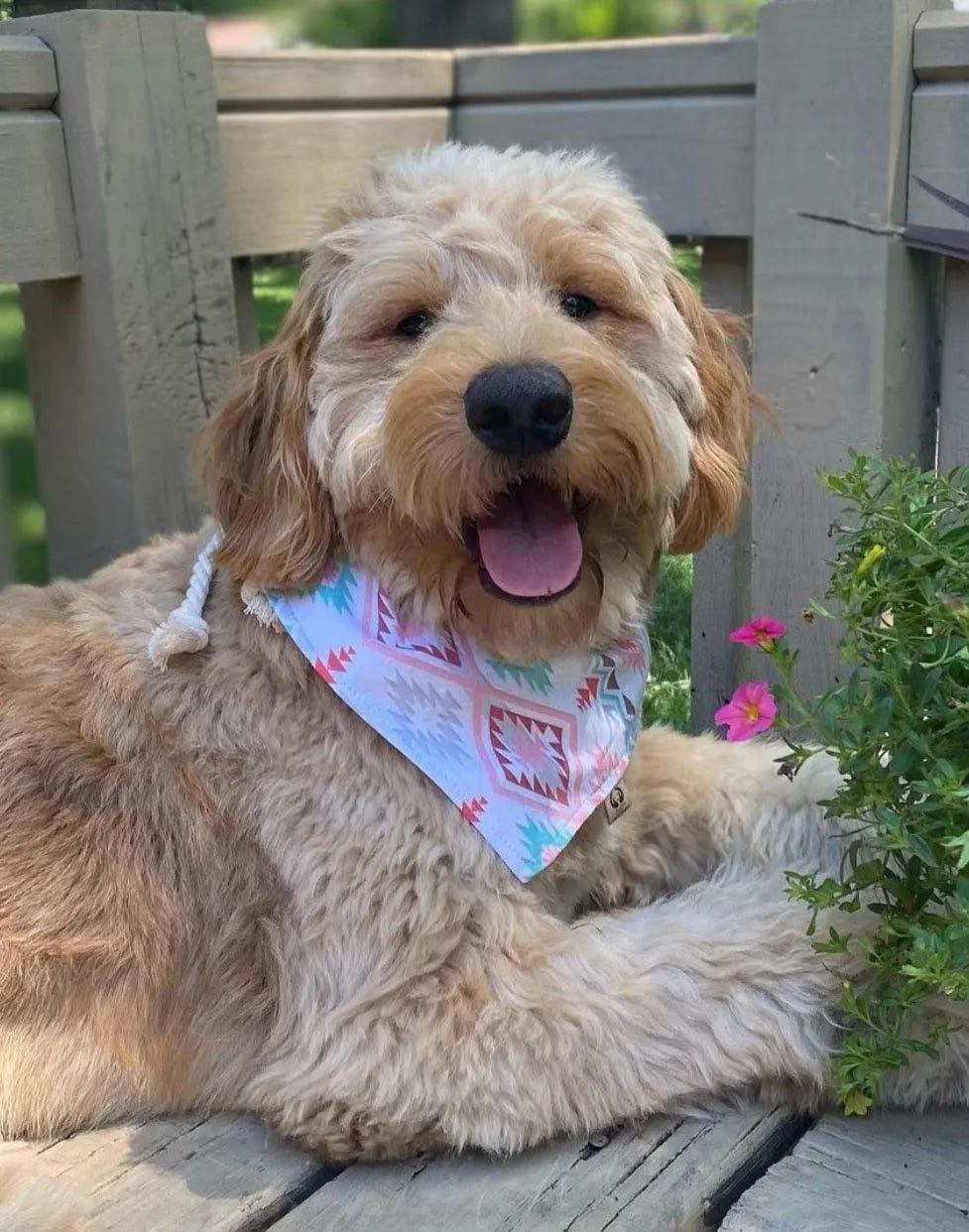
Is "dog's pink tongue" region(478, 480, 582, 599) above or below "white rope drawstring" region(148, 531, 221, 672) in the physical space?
above

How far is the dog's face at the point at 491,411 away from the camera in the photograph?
2.09 meters

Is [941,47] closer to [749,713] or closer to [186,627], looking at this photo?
[749,713]

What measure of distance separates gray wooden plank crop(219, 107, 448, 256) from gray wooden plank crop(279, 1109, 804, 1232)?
Answer: 7.34 ft

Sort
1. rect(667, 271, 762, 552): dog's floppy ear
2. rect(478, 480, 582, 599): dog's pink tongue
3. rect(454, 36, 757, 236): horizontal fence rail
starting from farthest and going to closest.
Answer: rect(454, 36, 757, 236): horizontal fence rail → rect(667, 271, 762, 552): dog's floppy ear → rect(478, 480, 582, 599): dog's pink tongue

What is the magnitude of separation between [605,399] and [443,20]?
11.9 ft

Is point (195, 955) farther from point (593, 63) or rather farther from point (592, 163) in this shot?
point (593, 63)

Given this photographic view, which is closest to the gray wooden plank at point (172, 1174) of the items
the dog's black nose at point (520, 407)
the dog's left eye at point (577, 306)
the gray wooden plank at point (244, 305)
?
the dog's black nose at point (520, 407)

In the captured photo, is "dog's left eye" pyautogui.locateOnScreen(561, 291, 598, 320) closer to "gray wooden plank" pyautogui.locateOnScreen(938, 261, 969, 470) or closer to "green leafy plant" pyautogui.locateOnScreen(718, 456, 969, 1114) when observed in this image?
"green leafy plant" pyautogui.locateOnScreen(718, 456, 969, 1114)

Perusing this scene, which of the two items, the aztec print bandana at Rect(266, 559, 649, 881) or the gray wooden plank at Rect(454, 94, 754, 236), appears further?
the gray wooden plank at Rect(454, 94, 754, 236)

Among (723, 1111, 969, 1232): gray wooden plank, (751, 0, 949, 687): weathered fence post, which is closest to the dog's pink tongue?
(751, 0, 949, 687): weathered fence post

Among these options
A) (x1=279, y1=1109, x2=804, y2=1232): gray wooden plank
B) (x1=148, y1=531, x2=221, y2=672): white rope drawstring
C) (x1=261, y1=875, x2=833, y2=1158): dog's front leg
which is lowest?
(x1=279, y1=1109, x2=804, y2=1232): gray wooden plank

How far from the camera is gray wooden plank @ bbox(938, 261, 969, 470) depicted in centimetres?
278

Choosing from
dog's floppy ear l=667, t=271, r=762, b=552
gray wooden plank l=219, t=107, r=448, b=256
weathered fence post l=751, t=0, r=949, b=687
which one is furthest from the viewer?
gray wooden plank l=219, t=107, r=448, b=256

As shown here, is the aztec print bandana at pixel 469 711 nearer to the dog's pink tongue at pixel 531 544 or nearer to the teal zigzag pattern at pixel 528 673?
the teal zigzag pattern at pixel 528 673
